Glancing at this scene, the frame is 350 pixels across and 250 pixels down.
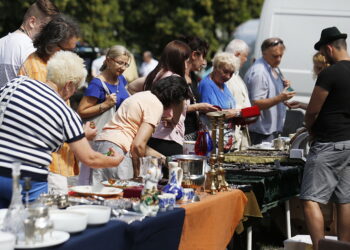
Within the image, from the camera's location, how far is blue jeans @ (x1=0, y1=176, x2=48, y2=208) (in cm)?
348

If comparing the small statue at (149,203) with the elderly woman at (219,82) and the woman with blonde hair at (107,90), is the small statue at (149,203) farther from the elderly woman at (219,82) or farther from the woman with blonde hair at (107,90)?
the elderly woman at (219,82)

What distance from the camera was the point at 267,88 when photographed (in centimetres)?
772

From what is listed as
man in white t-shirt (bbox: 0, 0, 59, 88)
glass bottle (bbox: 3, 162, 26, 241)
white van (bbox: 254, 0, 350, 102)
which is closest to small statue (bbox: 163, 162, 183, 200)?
glass bottle (bbox: 3, 162, 26, 241)

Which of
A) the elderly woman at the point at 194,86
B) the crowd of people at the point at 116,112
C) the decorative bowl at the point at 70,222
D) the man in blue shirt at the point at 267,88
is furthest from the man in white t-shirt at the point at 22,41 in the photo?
the man in blue shirt at the point at 267,88

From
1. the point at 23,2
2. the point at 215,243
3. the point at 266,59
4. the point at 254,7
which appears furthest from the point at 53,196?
the point at 254,7

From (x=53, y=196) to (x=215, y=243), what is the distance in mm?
1230

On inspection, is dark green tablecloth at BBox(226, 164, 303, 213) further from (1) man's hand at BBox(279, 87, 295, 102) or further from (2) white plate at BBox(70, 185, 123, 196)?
(1) man's hand at BBox(279, 87, 295, 102)

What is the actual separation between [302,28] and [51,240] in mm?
6424

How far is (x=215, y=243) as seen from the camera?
442cm

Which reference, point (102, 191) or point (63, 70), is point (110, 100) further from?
point (63, 70)

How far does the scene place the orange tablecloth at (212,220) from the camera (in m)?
4.04

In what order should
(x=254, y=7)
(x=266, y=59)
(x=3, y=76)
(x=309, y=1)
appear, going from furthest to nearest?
(x=254, y=7), (x=309, y=1), (x=266, y=59), (x=3, y=76)

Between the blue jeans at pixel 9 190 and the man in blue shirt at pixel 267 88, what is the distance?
4.26 meters

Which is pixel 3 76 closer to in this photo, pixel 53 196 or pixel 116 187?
pixel 116 187
